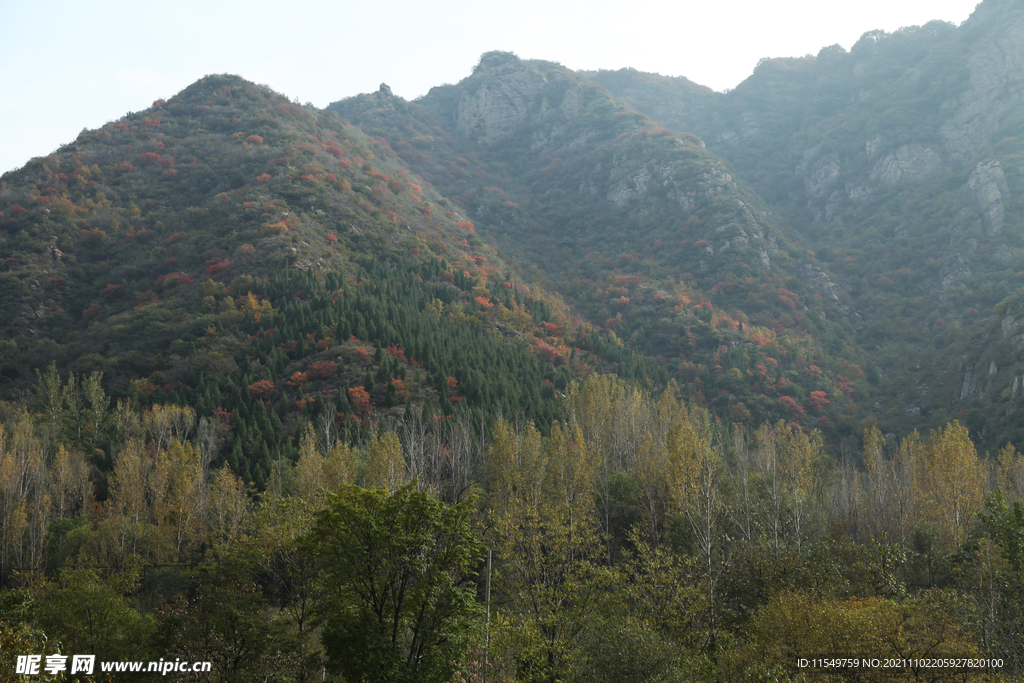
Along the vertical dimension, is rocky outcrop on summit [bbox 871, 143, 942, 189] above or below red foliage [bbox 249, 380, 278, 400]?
above

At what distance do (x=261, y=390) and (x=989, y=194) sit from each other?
548 feet

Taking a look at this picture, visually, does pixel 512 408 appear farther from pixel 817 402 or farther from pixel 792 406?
pixel 817 402

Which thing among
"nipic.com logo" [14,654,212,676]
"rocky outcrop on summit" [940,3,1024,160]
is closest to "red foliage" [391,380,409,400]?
"nipic.com logo" [14,654,212,676]

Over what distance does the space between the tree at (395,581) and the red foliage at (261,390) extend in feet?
168

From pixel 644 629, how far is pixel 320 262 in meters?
89.9

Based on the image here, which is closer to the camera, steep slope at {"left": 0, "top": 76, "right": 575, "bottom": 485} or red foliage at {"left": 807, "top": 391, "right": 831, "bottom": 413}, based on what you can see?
steep slope at {"left": 0, "top": 76, "right": 575, "bottom": 485}

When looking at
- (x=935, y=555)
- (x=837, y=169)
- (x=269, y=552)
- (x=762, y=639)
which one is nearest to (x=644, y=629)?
(x=762, y=639)

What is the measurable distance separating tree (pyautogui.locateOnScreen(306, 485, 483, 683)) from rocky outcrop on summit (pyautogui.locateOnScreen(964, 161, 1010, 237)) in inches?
6360

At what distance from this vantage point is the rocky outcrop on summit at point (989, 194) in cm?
13612

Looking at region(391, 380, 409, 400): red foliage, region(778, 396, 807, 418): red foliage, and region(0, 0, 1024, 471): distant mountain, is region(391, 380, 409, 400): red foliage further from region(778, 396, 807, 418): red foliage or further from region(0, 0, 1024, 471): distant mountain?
region(778, 396, 807, 418): red foliage

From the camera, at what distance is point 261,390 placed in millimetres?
72500

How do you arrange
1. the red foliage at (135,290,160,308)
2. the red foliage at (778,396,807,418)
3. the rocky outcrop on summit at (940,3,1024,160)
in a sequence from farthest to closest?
the rocky outcrop on summit at (940,3,1024,160) < the red foliage at (778,396,807,418) < the red foliage at (135,290,160,308)

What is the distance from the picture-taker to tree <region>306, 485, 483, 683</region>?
945 inches

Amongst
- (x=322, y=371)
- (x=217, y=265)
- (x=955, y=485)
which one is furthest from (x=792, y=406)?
(x=217, y=265)
